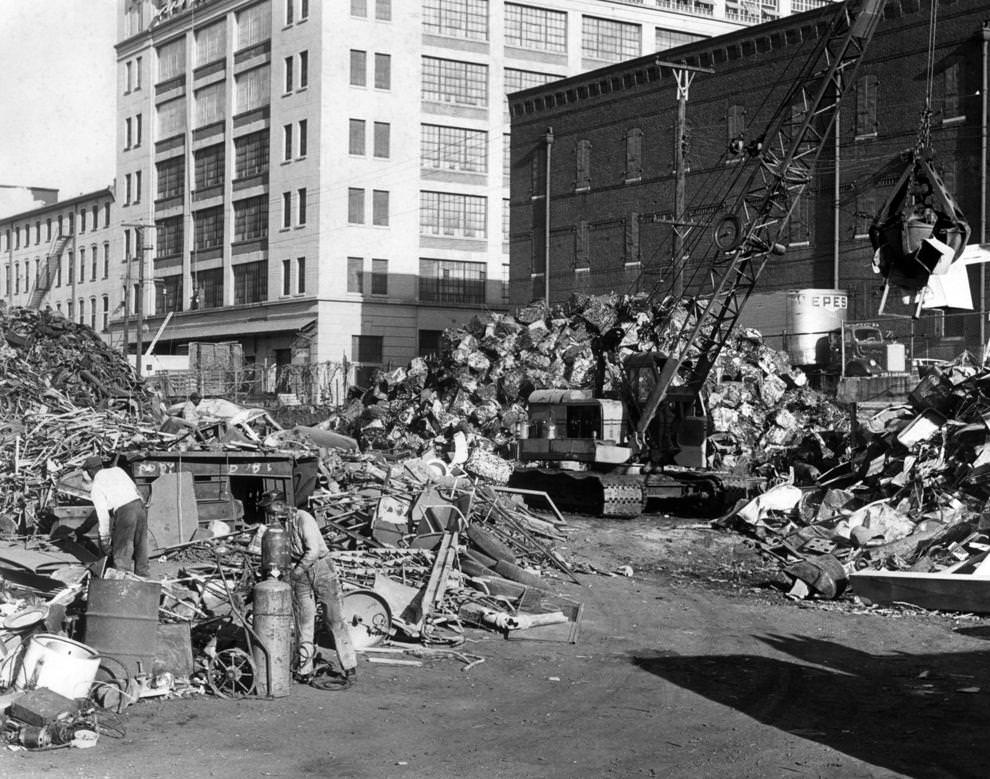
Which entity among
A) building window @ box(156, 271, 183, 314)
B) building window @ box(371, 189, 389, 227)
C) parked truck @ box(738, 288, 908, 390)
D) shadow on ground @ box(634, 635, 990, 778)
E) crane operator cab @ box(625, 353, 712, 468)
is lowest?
shadow on ground @ box(634, 635, 990, 778)

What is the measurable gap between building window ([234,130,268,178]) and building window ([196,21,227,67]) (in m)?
5.78

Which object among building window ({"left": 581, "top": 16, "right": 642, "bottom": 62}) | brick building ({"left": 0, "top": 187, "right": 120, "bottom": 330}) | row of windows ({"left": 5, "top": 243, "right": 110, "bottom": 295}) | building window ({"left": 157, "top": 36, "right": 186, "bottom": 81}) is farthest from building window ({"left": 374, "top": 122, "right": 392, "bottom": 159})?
row of windows ({"left": 5, "top": 243, "right": 110, "bottom": 295})

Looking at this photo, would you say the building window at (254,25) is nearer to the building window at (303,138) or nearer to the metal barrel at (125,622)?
the building window at (303,138)

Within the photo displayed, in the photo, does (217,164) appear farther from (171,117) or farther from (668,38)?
(668,38)

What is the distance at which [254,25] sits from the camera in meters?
70.0

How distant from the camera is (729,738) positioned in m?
9.62

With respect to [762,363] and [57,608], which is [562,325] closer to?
[762,363]

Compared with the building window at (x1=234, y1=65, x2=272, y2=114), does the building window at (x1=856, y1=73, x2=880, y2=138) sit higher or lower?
lower

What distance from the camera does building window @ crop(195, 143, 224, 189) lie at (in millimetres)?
73000

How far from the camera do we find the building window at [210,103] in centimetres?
7294

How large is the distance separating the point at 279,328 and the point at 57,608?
56.9 m

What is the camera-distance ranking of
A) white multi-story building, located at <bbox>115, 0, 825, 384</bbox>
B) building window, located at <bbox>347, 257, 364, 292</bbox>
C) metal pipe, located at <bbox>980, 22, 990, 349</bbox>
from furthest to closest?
building window, located at <bbox>347, 257, 364, 292</bbox>, white multi-story building, located at <bbox>115, 0, 825, 384</bbox>, metal pipe, located at <bbox>980, 22, 990, 349</bbox>

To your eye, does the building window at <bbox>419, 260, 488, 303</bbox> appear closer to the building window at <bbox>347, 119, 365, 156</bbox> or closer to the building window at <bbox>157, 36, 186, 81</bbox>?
the building window at <bbox>347, 119, 365, 156</bbox>

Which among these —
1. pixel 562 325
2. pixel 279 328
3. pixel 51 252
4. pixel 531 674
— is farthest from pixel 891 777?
pixel 51 252
